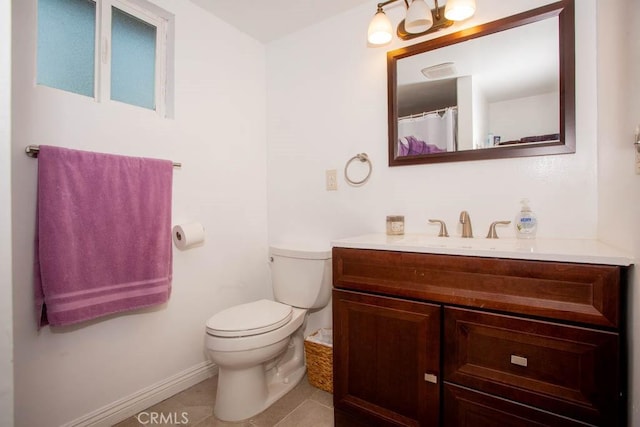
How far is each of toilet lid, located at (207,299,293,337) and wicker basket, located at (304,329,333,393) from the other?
283mm

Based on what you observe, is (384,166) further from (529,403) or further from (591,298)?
(529,403)

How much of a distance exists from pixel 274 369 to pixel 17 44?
191 cm

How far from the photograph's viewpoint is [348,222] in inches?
71.9

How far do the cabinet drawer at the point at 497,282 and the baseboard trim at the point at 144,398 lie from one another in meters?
1.14

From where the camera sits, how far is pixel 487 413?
984 mm

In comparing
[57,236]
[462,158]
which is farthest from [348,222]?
[57,236]

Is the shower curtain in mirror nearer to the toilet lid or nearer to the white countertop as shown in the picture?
the white countertop

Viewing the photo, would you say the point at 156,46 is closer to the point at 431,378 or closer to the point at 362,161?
the point at 362,161

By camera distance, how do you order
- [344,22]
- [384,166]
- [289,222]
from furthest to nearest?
[289,222] → [344,22] → [384,166]

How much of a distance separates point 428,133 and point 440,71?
0.31 metres

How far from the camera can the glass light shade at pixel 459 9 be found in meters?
1.28

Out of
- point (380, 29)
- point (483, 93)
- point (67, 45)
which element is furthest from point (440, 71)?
point (67, 45)

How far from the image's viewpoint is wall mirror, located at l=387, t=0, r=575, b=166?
1252mm

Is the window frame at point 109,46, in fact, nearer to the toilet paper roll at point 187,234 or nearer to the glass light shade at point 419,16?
the toilet paper roll at point 187,234
